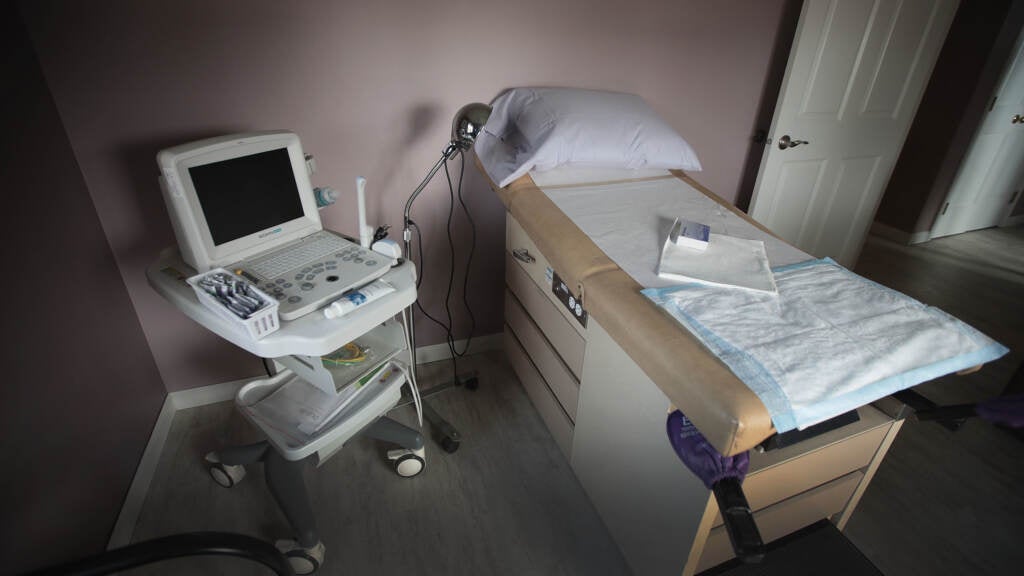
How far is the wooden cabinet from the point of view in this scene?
1073 mm

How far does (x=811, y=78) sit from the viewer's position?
2.03 m

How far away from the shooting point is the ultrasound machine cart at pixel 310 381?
108 centimetres

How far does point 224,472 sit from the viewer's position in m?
1.57

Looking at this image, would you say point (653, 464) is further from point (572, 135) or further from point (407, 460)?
point (572, 135)

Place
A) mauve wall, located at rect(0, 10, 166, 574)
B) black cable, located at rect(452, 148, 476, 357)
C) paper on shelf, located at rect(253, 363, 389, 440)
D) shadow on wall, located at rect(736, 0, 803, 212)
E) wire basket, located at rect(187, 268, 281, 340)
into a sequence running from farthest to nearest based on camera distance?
1. shadow on wall, located at rect(736, 0, 803, 212)
2. black cable, located at rect(452, 148, 476, 357)
3. paper on shelf, located at rect(253, 363, 389, 440)
4. mauve wall, located at rect(0, 10, 166, 574)
5. wire basket, located at rect(187, 268, 281, 340)

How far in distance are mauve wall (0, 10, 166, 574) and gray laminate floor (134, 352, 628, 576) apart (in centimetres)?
20

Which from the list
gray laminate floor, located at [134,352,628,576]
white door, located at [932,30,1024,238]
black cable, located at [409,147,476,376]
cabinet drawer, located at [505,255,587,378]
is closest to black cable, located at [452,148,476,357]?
black cable, located at [409,147,476,376]

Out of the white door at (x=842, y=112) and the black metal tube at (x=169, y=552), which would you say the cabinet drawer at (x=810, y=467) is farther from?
the white door at (x=842, y=112)

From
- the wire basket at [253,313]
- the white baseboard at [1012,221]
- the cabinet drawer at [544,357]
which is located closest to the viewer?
the wire basket at [253,313]

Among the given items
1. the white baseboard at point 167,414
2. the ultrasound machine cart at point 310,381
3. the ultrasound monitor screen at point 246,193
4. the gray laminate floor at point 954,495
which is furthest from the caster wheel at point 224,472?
the gray laminate floor at point 954,495

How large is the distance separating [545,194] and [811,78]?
135 cm

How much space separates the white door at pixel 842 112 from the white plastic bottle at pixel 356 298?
1808 millimetres

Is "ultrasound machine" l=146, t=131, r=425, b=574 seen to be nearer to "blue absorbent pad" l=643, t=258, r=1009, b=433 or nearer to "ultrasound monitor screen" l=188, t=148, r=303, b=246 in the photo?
"ultrasound monitor screen" l=188, t=148, r=303, b=246

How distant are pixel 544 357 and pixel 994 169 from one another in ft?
12.7
